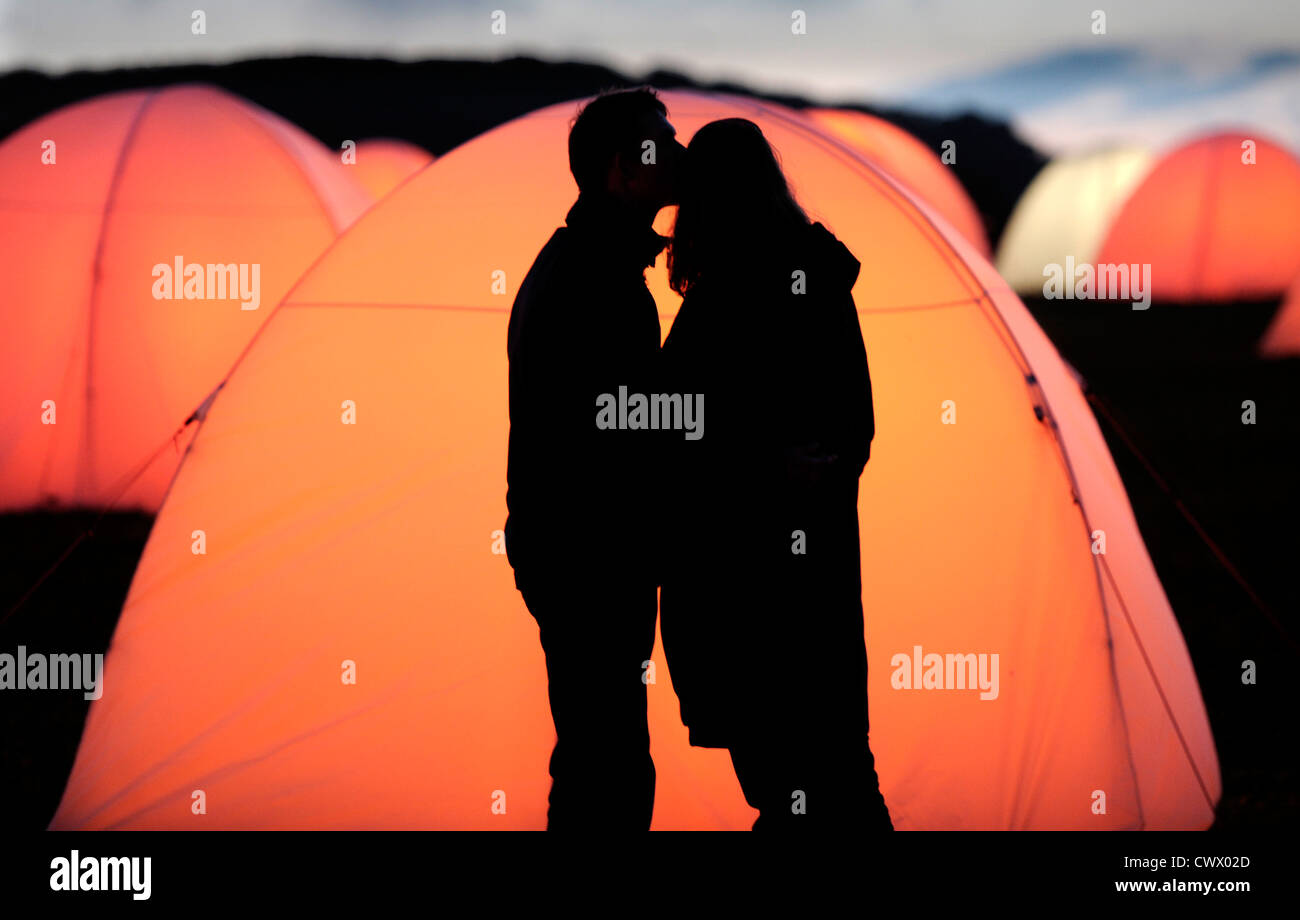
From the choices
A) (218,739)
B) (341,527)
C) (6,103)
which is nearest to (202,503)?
(341,527)

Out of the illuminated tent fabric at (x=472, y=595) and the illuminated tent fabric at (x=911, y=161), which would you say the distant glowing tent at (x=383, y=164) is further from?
the illuminated tent fabric at (x=472, y=595)

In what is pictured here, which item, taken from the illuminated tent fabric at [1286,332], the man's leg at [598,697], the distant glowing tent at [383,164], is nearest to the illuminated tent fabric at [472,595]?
the man's leg at [598,697]

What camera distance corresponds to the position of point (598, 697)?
2748 mm

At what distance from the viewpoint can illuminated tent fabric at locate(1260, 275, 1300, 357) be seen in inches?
554

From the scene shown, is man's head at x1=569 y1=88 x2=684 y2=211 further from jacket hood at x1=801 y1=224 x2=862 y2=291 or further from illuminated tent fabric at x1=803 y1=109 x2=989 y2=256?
illuminated tent fabric at x1=803 y1=109 x2=989 y2=256

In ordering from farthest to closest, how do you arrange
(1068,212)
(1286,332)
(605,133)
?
(1068,212)
(1286,332)
(605,133)

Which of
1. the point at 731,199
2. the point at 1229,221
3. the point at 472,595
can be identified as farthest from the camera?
the point at 1229,221

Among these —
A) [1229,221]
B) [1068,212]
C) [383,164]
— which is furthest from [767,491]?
[1068,212]

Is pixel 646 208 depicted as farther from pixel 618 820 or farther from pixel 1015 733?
pixel 1015 733

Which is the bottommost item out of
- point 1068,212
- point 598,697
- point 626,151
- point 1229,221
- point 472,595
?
point 598,697

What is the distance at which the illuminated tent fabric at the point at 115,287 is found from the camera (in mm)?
Result: 7273

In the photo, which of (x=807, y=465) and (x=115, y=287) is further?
(x=115, y=287)

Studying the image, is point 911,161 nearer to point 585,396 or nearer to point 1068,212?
point 1068,212

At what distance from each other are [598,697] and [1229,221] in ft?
66.9
